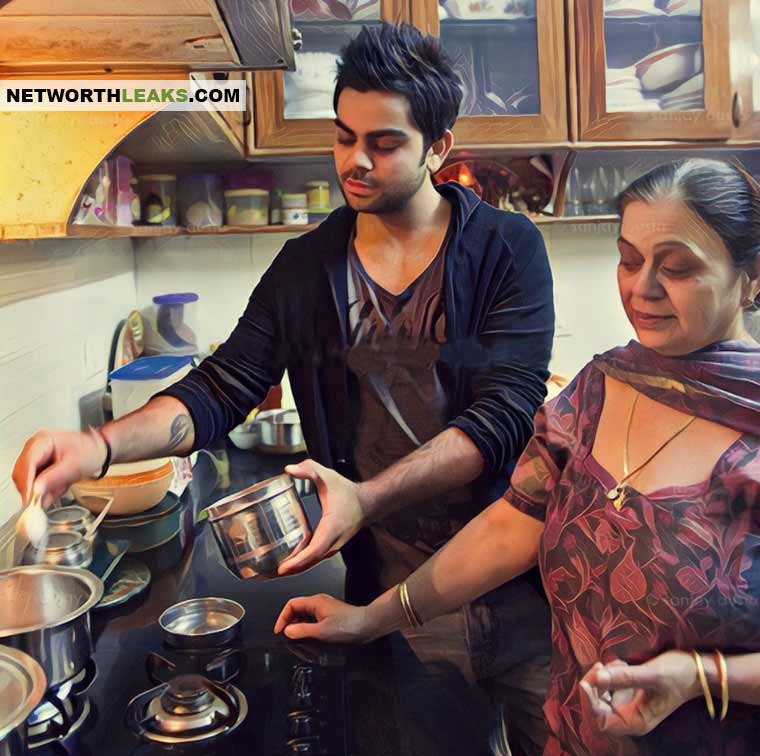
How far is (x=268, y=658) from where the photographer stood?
0.92 meters

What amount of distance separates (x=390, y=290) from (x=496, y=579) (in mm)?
319

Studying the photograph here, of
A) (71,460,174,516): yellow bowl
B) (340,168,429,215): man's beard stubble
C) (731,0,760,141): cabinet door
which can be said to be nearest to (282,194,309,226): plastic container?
(340,168,429,215): man's beard stubble

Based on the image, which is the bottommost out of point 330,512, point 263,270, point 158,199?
point 330,512

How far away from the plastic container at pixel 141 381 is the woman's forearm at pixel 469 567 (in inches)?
15.4

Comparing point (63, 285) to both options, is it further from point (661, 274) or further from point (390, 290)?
point (661, 274)

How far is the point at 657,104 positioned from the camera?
87 cm

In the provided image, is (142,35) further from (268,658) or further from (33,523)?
(268,658)

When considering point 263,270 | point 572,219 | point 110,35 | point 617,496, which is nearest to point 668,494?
point 617,496

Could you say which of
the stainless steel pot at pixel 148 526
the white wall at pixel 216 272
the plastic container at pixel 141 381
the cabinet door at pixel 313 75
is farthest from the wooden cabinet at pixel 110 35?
the stainless steel pot at pixel 148 526

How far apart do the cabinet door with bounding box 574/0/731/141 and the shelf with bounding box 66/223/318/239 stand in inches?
14.1

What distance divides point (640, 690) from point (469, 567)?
22 centimetres

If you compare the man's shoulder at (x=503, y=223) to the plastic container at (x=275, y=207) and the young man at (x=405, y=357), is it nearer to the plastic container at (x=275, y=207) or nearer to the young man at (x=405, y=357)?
the young man at (x=405, y=357)

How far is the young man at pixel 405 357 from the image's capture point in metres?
0.82

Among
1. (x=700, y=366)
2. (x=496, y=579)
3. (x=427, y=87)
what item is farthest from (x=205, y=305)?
(x=700, y=366)
